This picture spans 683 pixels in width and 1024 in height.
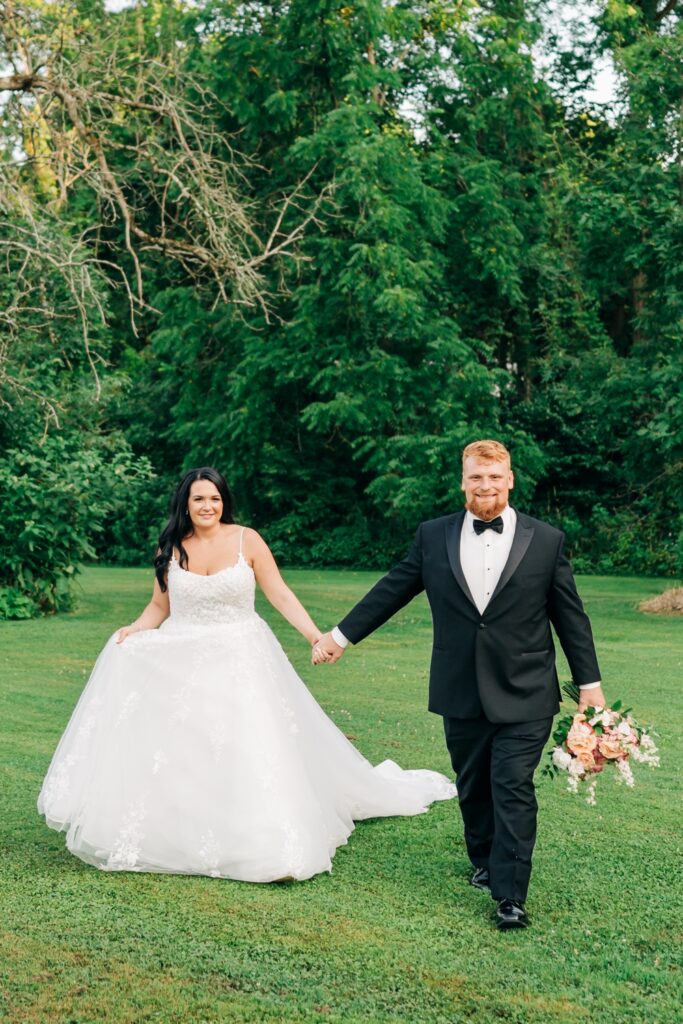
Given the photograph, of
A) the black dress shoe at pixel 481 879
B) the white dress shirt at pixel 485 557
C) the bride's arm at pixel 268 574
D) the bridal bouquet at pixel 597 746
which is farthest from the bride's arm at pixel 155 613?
the bridal bouquet at pixel 597 746

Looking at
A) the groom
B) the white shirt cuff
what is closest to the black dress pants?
the groom

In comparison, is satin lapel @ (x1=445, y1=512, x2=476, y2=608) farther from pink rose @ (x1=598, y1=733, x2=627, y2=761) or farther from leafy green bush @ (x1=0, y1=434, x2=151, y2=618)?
leafy green bush @ (x1=0, y1=434, x2=151, y2=618)

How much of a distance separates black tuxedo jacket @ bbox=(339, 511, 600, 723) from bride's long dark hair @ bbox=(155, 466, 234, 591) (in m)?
1.54

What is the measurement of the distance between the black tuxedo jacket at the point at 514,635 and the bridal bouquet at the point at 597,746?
193 millimetres

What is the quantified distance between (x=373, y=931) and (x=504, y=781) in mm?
774

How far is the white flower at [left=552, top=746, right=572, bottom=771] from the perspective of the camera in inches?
194

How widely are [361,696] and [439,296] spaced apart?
18.2 metres

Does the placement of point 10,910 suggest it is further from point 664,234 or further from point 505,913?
point 664,234

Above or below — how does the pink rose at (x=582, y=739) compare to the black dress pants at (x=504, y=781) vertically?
above

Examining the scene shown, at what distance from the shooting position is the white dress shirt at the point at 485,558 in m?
5.19

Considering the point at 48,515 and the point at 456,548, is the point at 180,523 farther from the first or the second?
the point at 48,515

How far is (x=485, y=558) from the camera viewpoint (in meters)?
5.22

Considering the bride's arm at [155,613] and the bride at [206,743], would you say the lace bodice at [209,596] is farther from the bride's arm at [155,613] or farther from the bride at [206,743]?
the bride's arm at [155,613]

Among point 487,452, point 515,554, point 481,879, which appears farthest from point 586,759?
point 487,452
